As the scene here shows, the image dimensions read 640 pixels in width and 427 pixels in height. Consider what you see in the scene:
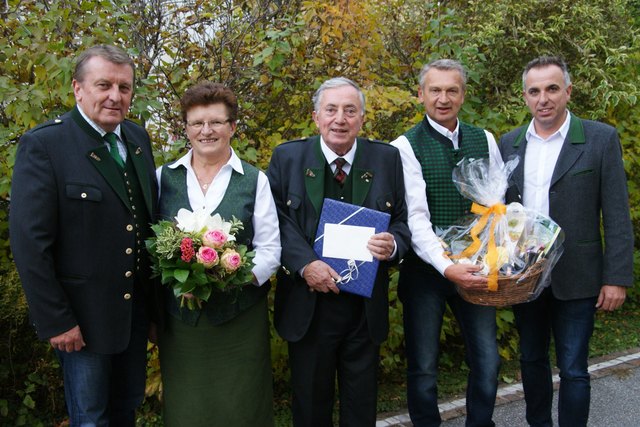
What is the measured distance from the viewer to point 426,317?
12.2 feet

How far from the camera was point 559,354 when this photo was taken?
3.75 meters

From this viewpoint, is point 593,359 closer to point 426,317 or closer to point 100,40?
point 426,317

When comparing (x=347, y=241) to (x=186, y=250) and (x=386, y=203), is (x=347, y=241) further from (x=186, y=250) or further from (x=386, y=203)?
(x=186, y=250)

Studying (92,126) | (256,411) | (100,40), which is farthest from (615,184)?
(100,40)

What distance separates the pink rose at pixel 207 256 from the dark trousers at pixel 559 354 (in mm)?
2010

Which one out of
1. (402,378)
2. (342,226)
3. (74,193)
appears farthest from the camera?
(402,378)

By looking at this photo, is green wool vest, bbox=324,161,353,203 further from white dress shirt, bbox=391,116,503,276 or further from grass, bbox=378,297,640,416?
grass, bbox=378,297,640,416

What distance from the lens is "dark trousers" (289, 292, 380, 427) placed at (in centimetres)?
339

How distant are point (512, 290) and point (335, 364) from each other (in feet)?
3.36

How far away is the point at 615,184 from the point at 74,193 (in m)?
2.89

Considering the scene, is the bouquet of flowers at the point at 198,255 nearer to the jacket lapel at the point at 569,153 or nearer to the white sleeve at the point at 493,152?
the white sleeve at the point at 493,152

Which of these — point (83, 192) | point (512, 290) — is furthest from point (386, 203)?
point (83, 192)

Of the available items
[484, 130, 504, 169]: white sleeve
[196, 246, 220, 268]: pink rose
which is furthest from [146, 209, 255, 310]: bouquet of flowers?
[484, 130, 504, 169]: white sleeve

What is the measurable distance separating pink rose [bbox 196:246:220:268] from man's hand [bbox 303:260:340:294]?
0.59 m
